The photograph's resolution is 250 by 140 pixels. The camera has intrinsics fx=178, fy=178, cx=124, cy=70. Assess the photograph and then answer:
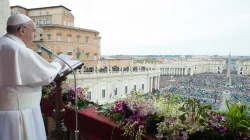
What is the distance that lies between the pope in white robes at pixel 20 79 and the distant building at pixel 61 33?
8.00 metres

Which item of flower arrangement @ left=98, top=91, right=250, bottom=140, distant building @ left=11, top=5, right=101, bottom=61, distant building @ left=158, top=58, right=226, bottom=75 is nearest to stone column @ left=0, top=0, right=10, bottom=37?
flower arrangement @ left=98, top=91, right=250, bottom=140

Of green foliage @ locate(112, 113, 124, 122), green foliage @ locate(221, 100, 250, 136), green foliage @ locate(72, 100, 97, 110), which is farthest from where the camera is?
green foliage @ locate(72, 100, 97, 110)

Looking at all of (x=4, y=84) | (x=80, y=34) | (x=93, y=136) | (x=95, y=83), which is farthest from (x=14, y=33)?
(x=80, y=34)

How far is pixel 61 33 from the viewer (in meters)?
10.2

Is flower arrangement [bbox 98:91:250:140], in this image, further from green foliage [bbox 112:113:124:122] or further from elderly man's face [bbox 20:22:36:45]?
elderly man's face [bbox 20:22:36:45]

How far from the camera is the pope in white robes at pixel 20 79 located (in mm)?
852

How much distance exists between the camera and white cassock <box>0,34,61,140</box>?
0.85 metres

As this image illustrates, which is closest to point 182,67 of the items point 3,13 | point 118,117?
point 3,13

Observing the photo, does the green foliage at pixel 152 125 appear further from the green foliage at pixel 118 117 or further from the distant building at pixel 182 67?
the distant building at pixel 182 67

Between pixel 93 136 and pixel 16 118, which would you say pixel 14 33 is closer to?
pixel 16 118

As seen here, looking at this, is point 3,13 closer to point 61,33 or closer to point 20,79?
point 20,79

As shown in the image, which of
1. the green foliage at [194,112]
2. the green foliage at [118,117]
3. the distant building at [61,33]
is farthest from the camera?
the distant building at [61,33]

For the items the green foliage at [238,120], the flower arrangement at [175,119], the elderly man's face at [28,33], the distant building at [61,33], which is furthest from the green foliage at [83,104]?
the distant building at [61,33]

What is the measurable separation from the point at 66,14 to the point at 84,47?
8.54ft
